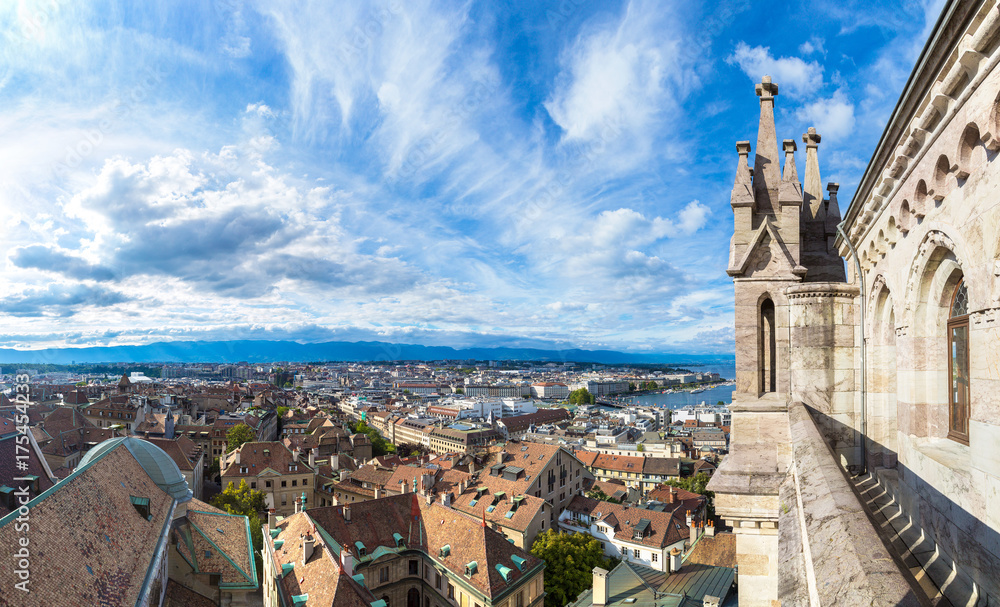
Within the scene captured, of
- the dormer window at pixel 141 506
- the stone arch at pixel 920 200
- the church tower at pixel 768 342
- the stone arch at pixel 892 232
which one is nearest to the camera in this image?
the stone arch at pixel 920 200

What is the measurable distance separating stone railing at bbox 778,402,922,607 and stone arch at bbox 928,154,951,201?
293cm

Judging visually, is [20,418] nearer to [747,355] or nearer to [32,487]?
[32,487]

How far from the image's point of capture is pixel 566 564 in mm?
35062

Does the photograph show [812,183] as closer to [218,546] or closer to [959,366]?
[959,366]

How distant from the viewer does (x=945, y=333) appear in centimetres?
627

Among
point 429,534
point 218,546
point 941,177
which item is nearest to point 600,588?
point 429,534

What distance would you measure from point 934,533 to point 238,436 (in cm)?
8369

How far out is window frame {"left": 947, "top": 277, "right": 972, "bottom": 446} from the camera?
566cm

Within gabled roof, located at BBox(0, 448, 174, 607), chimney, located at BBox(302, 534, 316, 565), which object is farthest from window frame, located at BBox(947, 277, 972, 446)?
chimney, located at BBox(302, 534, 316, 565)

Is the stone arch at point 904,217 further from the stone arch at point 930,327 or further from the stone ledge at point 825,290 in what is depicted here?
the stone ledge at point 825,290

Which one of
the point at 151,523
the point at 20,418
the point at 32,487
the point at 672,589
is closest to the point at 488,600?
the point at 672,589

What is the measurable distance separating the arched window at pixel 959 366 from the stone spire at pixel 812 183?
6003mm

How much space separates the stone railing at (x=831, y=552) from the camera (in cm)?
253

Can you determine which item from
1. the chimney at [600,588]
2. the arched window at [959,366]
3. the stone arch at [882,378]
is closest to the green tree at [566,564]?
the chimney at [600,588]
